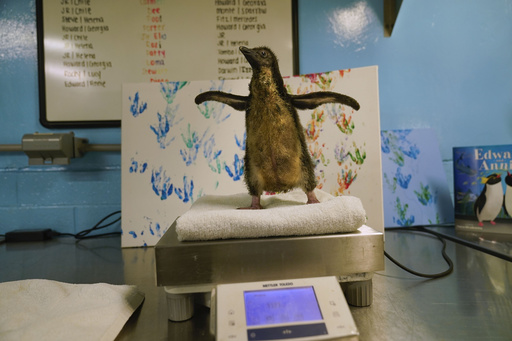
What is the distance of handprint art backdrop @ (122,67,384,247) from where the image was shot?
35.0 inches

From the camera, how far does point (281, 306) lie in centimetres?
37

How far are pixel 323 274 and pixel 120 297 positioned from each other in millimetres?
313

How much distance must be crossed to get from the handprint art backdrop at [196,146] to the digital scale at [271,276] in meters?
0.45

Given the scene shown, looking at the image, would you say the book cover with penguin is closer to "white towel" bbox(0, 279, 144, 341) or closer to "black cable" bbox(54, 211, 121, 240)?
"white towel" bbox(0, 279, 144, 341)

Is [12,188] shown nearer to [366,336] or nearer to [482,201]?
[366,336]

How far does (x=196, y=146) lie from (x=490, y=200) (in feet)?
2.84

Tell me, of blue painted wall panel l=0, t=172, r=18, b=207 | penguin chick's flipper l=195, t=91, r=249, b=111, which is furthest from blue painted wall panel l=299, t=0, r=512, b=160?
blue painted wall panel l=0, t=172, r=18, b=207

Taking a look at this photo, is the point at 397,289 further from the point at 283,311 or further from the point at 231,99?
the point at 231,99

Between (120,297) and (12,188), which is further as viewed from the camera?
(12,188)

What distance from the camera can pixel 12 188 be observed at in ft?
3.63

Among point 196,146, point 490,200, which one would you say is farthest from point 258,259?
point 490,200

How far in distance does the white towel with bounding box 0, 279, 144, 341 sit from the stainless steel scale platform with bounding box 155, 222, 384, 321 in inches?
3.4

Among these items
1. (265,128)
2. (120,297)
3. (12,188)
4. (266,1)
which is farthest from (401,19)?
(12,188)

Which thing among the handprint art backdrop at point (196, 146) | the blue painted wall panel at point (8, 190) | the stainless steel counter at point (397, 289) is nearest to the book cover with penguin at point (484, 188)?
the stainless steel counter at point (397, 289)
